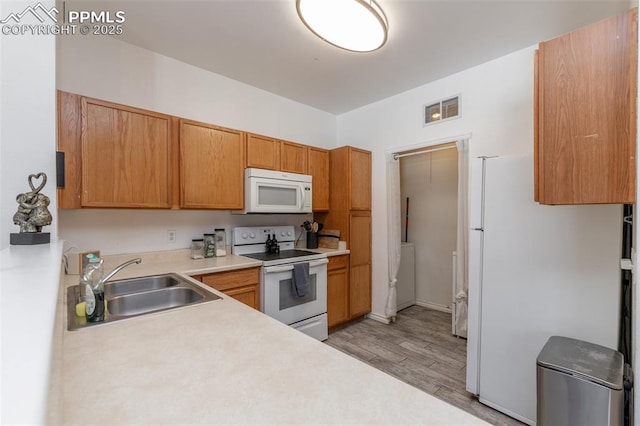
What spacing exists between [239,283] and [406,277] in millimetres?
2478

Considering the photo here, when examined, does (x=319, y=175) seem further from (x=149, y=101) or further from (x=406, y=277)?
(x=406, y=277)

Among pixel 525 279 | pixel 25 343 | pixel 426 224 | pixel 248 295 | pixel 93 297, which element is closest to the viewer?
pixel 25 343

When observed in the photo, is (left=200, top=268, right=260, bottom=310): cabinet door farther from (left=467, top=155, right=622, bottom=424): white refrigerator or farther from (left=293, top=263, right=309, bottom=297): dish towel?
(left=467, top=155, right=622, bottom=424): white refrigerator

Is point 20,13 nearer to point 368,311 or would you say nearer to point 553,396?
point 553,396

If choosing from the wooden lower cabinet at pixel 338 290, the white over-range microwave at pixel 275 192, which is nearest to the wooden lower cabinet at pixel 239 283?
the white over-range microwave at pixel 275 192

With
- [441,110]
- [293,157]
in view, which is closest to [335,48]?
[293,157]

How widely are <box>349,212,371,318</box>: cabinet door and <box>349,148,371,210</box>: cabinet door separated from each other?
127 mm

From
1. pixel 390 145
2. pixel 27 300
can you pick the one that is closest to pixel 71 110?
pixel 27 300

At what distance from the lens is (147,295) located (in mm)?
1664

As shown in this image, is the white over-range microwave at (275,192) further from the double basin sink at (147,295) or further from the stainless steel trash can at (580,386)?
the stainless steel trash can at (580,386)

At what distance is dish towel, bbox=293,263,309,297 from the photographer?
2.66 m

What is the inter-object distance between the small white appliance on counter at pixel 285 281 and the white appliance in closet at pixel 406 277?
135cm

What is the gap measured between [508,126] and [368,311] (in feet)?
7.96

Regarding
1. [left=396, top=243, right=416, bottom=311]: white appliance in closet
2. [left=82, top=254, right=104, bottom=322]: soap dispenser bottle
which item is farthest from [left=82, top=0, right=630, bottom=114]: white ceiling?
[left=396, top=243, right=416, bottom=311]: white appliance in closet
